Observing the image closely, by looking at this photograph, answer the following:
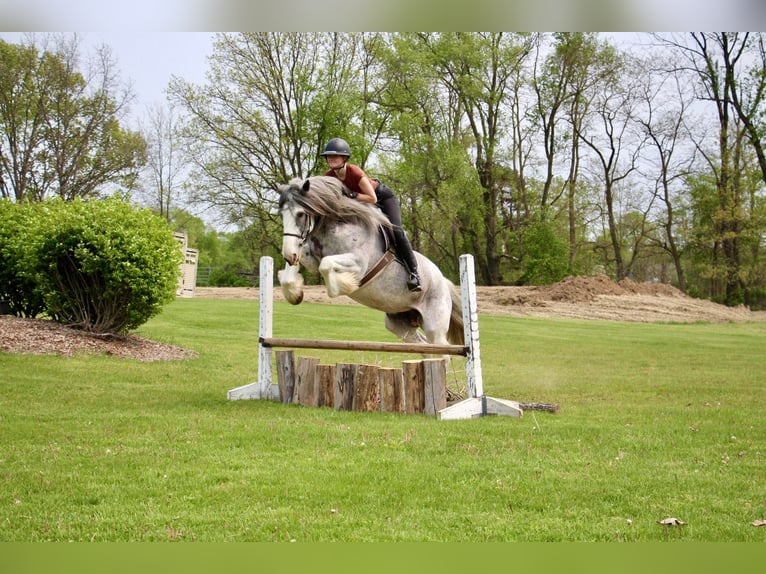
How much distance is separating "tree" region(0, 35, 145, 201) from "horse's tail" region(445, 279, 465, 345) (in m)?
13.3

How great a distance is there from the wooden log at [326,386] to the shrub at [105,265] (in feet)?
10.1

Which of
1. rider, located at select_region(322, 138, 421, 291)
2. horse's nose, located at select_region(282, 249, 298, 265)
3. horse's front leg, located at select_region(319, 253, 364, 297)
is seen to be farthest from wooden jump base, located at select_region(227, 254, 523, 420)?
horse's nose, located at select_region(282, 249, 298, 265)

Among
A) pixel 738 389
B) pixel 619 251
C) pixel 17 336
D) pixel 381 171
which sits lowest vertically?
pixel 738 389

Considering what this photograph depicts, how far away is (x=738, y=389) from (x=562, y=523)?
4736 millimetres

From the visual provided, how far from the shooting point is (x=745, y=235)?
1688cm

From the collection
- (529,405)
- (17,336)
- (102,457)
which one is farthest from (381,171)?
(102,457)

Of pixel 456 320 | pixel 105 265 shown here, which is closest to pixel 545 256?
pixel 105 265

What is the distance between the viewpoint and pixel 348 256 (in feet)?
13.4

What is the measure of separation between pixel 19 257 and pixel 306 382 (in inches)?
171

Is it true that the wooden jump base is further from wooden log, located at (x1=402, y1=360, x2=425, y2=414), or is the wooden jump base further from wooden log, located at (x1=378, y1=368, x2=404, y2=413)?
wooden log, located at (x1=378, y1=368, x2=404, y2=413)

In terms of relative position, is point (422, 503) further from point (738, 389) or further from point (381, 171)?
point (381, 171)

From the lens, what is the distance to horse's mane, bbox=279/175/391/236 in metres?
3.94

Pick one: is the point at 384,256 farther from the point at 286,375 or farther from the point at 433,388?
the point at 286,375

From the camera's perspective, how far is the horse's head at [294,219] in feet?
12.6
